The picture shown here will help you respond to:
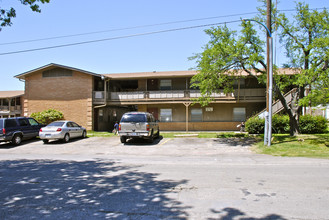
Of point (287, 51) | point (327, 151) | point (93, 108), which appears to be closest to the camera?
point (327, 151)

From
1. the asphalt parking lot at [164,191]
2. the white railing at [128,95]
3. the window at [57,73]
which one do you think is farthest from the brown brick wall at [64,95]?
the asphalt parking lot at [164,191]

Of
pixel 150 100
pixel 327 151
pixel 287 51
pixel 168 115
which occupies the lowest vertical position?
pixel 327 151

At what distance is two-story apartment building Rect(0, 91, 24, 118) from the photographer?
37.8 metres

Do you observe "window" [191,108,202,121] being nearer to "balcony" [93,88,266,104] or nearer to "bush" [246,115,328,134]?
"balcony" [93,88,266,104]

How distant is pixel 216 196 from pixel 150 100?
18974mm

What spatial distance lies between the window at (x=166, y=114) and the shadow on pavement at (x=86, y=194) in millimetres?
16861

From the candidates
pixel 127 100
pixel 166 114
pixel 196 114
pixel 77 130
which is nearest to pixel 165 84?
pixel 166 114

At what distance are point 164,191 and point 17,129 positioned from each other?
14.0 metres

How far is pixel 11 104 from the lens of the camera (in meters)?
39.5

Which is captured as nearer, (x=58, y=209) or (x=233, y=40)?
(x=58, y=209)

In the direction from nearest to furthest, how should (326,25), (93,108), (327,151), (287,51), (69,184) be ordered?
(69,184)
(327,151)
(326,25)
(287,51)
(93,108)

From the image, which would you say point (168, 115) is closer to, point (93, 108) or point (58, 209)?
point (93, 108)

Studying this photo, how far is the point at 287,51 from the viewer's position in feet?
51.2

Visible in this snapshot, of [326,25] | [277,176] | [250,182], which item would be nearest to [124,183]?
[250,182]
